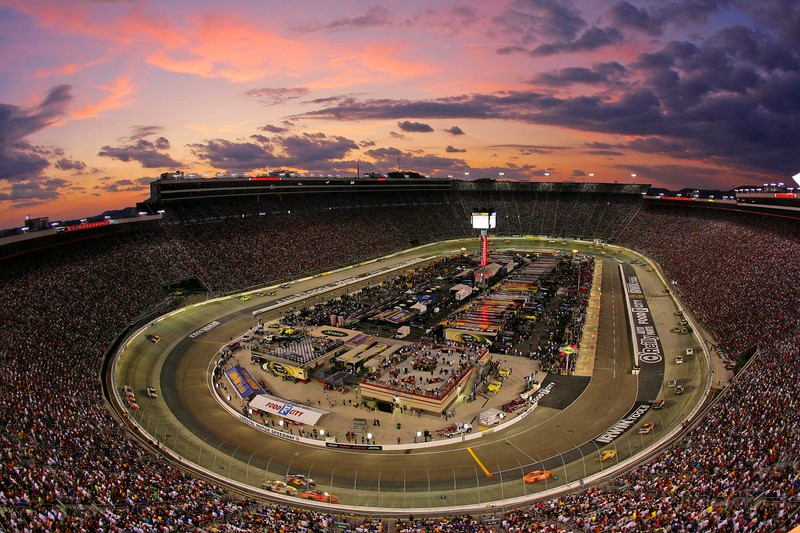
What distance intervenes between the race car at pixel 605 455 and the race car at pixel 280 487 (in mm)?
17438

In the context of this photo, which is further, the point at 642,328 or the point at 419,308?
the point at 419,308

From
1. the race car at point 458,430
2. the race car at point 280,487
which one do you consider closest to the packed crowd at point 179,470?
the race car at point 280,487

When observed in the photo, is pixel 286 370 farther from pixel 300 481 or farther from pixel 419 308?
pixel 419 308

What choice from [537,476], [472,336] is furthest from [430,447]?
[472,336]

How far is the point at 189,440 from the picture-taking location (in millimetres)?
32875

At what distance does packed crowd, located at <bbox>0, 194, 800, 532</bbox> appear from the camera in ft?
67.6

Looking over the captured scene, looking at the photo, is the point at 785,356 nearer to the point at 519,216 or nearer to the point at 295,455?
the point at 295,455

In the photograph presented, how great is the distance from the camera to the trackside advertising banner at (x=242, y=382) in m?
39.5

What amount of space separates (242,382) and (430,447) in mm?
17454

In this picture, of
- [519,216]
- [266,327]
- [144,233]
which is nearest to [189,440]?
[266,327]

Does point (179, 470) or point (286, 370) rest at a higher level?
point (286, 370)

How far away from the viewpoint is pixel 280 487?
27531 mm

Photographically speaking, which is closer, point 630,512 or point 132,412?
point 630,512

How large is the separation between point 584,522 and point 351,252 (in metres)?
74.0
